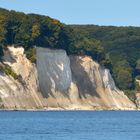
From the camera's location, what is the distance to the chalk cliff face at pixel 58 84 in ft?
422

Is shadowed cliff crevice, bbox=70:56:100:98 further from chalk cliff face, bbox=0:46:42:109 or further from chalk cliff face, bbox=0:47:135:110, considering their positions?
chalk cliff face, bbox=0:46:42:109

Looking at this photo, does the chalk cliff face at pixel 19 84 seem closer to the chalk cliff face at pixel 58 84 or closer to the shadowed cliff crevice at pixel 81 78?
the chalk cliff face at pixel 58 84

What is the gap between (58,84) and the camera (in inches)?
5468

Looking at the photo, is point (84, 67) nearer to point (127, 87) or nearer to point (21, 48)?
point (21, 48)

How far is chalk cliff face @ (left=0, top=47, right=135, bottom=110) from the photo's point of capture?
129 metres

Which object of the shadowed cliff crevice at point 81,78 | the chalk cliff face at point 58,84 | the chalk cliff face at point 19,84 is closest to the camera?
the chalk cliff face at point 19,84

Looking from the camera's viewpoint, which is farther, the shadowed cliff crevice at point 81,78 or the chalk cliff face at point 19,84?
the shadowed cliff crevice at point 81,78

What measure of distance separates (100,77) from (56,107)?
586 inches

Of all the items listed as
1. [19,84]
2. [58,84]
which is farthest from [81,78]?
[19,84]

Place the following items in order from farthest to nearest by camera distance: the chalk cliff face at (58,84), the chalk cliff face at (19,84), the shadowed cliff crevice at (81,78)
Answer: the shadowed cliff crevice at (81,78)
the chalk cliff face at (58,84)
the chalk cliff face at (19,84)

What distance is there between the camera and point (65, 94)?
140625 mm

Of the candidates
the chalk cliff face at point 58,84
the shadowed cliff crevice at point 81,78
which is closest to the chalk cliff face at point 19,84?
the chalk cliff face at point 58,84

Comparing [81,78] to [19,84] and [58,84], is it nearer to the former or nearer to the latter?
[58,84]

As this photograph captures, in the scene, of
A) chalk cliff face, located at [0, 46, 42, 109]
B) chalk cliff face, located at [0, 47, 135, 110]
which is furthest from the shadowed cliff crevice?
chalk cliff face, located at [0, 46, 42, 109]
